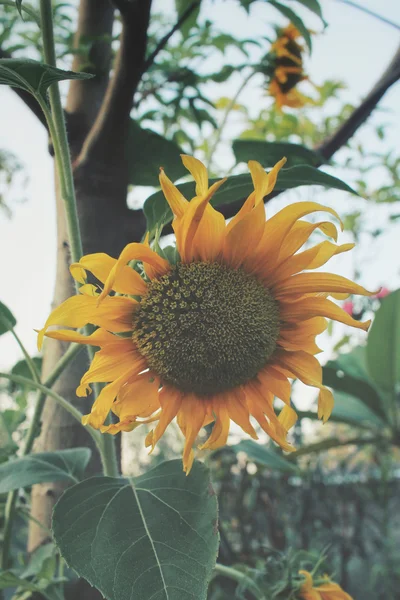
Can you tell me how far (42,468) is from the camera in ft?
1.73

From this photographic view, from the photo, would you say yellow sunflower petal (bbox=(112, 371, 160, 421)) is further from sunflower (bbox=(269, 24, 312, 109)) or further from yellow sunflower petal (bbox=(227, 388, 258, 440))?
sunflower (bbox=(269, 24, 312, 109))

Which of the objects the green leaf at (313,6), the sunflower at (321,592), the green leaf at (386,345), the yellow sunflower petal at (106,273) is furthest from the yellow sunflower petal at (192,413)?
the green leaf at (386,345)

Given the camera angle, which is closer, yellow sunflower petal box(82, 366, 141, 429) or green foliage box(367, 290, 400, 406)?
yellow sunflower petal box(82, 366, 141, 429)

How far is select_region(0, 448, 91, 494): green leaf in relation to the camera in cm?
49

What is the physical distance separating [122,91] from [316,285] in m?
0.34

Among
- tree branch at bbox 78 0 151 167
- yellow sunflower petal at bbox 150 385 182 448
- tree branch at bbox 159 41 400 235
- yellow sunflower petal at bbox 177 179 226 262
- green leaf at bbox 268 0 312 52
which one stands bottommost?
yellow sunflower petal at bbox 150 385 182 448

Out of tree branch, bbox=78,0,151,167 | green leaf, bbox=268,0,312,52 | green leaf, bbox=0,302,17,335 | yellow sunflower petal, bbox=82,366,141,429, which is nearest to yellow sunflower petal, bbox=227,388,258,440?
yellow sunflower petal, bbox=82,366,141,429

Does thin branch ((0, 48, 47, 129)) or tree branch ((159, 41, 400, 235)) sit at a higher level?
thin branch ((0, 48, 47, 129))

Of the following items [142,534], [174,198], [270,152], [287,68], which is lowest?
[142,534]

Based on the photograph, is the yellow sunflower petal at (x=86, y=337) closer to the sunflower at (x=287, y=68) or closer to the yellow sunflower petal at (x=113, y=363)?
the yellow sunflower petal at (x=113, y=363)

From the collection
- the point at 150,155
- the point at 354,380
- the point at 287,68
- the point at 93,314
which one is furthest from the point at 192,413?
the point at 287,68

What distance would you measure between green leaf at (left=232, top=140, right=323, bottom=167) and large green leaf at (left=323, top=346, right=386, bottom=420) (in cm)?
30

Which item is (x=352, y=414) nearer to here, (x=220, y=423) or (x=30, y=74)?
(x=220, y=423)

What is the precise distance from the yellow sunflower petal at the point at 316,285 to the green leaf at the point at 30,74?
237mm
